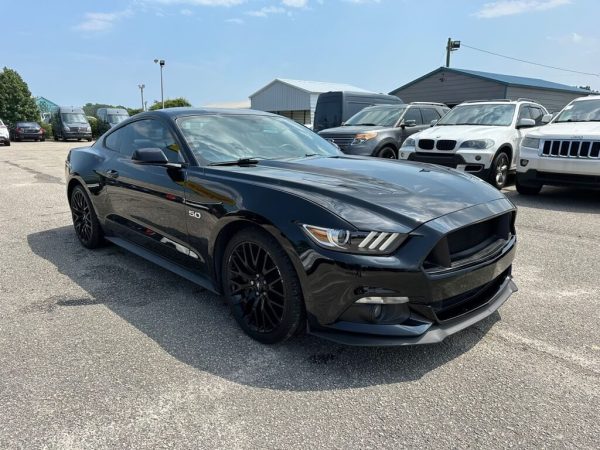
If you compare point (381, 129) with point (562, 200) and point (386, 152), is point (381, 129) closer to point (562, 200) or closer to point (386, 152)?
point (386, 152)

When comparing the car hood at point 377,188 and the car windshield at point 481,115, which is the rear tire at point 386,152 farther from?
the car hood at point 377,188

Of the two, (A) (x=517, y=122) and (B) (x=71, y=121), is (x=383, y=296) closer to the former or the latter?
(A) (x=517, y=122)

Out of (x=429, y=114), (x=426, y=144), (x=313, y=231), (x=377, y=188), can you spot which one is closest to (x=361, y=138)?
(x=426, y=144)

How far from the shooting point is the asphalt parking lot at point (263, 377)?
204 centimetres

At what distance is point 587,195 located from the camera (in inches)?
307

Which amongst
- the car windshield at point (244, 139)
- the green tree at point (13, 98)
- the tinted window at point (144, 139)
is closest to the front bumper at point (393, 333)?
the car windshield at point (244, 139)

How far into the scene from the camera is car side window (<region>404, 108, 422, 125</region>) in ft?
34.8

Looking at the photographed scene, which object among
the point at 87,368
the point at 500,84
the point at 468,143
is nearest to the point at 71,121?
the point at 500,84

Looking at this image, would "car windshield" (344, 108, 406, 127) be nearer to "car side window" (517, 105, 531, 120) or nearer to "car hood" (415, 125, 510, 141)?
"car hood" (415, 125, 510, 141)

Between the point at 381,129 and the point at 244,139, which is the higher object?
the point at 381,129

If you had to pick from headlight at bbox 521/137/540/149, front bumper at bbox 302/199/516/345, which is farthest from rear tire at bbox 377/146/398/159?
front bumper at bbox 302/199/516/345

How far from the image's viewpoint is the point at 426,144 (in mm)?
8219

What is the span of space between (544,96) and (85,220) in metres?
24.9

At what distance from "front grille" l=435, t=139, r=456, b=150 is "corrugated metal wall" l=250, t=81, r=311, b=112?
26650 mm
